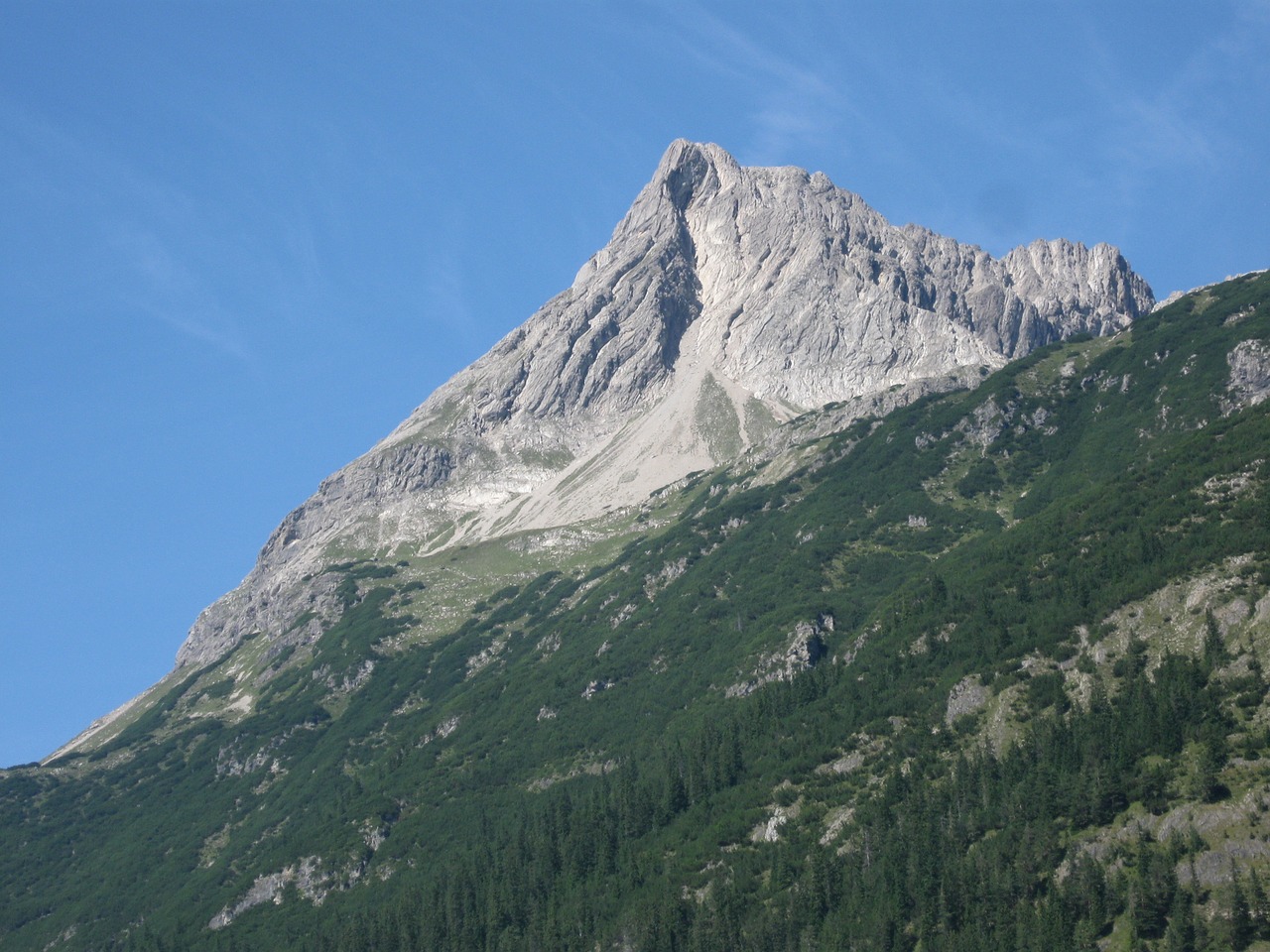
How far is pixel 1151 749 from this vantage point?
145m

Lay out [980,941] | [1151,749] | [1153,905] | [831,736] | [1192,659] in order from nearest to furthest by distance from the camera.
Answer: [1153,905] < [980,941] < [1151,749] < [1192,659] < [831,736]

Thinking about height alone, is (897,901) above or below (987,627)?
below

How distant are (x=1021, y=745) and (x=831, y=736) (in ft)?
112

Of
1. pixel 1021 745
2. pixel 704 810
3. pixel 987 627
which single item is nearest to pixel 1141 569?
pixel 987 627

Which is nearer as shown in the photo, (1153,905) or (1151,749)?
(1153,905)

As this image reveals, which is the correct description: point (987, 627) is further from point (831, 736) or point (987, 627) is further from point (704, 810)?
point (704, 810)

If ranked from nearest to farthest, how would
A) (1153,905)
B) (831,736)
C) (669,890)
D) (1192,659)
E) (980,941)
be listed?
(1153,905), (980,941), (1192,659), (669,890), (831,736)

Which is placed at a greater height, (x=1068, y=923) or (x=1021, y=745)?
(x=1021, y=745)

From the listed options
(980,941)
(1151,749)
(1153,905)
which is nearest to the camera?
Answer: (1153,905)

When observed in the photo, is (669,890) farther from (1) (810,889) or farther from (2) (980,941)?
(2) (980,941)

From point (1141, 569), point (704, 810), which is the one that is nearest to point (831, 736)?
point (704, 810)

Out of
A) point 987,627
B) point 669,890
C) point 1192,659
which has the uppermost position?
point 987,627

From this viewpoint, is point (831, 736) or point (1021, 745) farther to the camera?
point (831, 736)

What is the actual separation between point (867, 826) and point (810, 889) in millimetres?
10612
